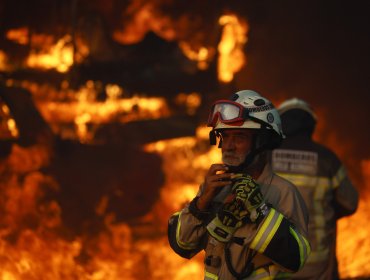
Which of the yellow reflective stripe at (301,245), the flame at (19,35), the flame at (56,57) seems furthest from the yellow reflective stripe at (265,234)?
the flame at (56,57)

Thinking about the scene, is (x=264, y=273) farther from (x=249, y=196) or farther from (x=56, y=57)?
(x=56, y=57)

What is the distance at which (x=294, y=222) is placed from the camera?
2.84 m

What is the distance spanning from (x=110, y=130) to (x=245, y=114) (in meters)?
7.51

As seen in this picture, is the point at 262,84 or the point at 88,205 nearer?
the point at 88,205

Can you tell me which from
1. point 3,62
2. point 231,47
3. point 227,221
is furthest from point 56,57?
point 227,221

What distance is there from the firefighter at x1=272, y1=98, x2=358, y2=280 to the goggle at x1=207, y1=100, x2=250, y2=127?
1.83 meters

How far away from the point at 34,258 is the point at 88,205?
199cm

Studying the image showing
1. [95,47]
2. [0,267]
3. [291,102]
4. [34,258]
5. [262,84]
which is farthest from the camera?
[95,47]

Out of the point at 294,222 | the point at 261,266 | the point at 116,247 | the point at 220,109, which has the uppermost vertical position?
the point at 220,109

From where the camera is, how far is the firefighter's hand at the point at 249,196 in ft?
8.46

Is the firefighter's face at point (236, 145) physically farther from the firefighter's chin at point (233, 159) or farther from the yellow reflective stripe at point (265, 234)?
the yellow reflective stripe at point (265, 234)

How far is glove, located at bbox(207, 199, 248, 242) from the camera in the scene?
8.70 ft

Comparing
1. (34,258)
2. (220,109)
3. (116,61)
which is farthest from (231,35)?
(220,109)

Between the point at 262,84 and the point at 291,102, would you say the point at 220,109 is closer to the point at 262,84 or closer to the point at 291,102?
the point at 291,102
